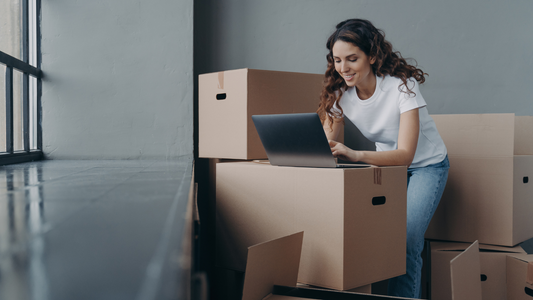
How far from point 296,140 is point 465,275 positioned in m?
0.50

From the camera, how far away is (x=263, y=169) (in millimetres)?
995

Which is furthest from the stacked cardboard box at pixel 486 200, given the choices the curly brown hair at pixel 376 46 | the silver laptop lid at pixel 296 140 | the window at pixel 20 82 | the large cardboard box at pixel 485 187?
the window at pixel 20 82

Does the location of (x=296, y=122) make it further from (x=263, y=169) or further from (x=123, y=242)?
(x=123, y=242)

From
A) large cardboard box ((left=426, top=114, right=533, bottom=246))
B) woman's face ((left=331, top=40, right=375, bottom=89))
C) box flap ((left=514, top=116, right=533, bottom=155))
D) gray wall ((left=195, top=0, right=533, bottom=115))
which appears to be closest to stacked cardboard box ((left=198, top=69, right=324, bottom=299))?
woman's face ((left=331, top=40, right=375, bottom=89))

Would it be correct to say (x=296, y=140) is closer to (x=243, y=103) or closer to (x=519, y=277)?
(x=243, y=103)

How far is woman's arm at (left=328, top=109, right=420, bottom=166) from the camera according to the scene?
1.05 metres

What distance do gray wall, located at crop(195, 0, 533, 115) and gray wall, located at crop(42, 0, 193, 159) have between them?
242 millimetres

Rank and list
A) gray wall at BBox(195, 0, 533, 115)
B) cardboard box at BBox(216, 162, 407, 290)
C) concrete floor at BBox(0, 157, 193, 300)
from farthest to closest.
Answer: gray wall at BBox(195, 0, 533, 115) < cardboard box at BBox(216, 162, 407, 290) < concrete floor at BBox(0, 157, 193, 300)

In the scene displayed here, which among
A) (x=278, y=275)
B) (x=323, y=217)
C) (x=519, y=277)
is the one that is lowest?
(x=519, y=277)

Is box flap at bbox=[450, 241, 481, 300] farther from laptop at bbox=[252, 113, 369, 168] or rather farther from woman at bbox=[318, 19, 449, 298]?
laptop at bbox=[252, 113, 369, 168]

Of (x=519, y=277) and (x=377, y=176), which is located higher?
(x=377, y=176)

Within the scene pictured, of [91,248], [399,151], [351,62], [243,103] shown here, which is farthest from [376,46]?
[91,248]

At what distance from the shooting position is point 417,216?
1142mm

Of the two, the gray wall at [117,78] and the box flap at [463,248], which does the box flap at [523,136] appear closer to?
the box flap at [463,248]
